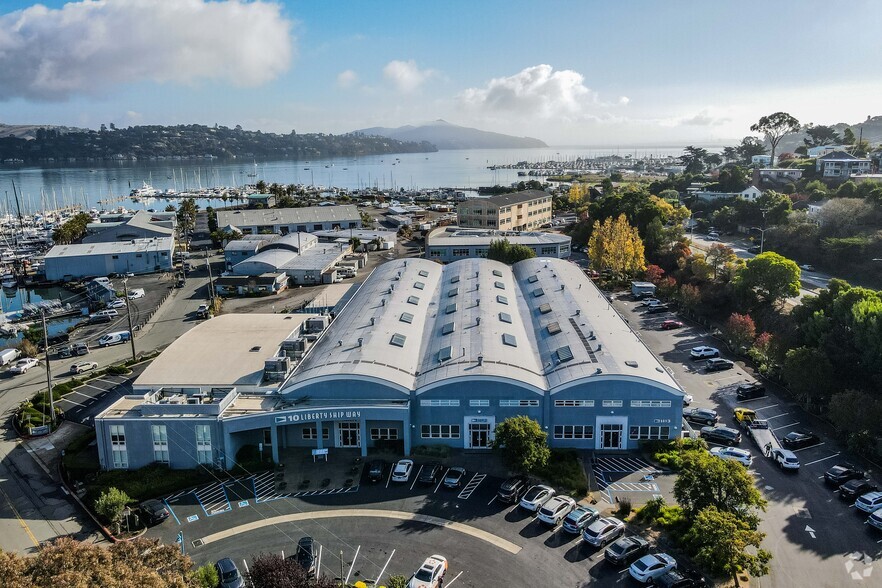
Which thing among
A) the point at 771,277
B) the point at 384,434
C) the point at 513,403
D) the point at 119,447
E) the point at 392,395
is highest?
the point at 771,277

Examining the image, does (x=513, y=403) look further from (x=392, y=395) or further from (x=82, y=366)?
(x=82, y=366)

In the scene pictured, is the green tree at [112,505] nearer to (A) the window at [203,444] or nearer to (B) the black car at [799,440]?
(A) the window at [203,444]

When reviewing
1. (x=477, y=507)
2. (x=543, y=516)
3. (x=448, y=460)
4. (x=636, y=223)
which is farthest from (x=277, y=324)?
(x=636, y=223)

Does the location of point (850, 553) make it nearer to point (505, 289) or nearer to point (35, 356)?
point (505, 289)

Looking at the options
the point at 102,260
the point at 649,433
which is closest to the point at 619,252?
the point at 649,433

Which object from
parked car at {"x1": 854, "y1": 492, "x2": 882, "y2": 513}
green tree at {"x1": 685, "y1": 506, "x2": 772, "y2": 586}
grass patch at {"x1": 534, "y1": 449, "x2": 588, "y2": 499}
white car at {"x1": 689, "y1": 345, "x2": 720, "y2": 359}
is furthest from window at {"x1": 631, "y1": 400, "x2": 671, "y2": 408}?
white car at {"x1": 689, "y1": 345, "x2": 720, "y2": 359}

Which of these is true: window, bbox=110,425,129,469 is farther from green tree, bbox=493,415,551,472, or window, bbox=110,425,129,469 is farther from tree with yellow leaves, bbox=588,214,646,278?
tree with yellow leaves, bbox=588,214,646,278
